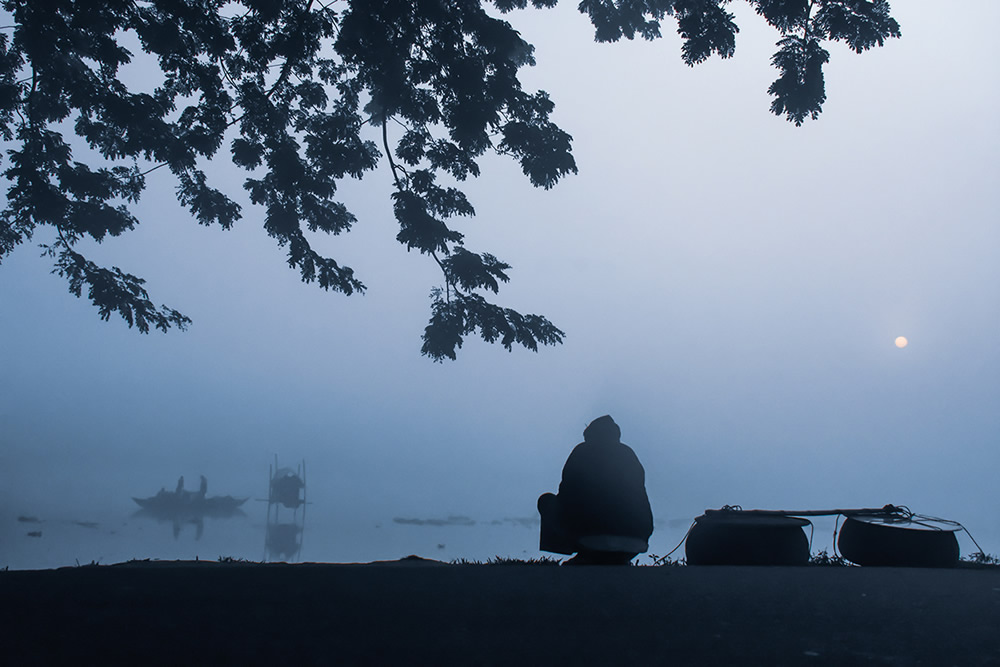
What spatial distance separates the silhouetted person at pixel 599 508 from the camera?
20.5 ft

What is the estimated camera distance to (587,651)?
2.25m

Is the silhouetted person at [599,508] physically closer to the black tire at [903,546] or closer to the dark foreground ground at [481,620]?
the dark foreground ground at [481,620]

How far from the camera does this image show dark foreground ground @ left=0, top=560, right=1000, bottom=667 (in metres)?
2.18

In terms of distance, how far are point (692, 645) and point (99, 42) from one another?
7623 millimetres

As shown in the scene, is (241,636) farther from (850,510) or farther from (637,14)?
(850,510)

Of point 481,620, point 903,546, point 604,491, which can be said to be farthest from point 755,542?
point 481,620

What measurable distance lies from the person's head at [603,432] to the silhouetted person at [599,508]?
11 millimetres

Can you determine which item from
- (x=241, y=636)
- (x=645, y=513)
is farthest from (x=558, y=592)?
(x=645, y=513)

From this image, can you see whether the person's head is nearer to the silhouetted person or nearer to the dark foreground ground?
the silhouetted person

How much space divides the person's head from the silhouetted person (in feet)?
0.04

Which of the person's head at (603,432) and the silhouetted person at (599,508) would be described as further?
the person's head at (603,432)

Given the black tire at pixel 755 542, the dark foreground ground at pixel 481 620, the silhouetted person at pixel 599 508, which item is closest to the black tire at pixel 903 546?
the black tire at pixel 755 542

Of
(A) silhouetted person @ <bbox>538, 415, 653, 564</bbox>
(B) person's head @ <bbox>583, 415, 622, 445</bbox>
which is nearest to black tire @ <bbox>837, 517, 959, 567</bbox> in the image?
(A) silhouetted person @ <bbox>538, 415, 653, 564</bbox>

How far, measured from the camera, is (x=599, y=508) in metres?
6.35
